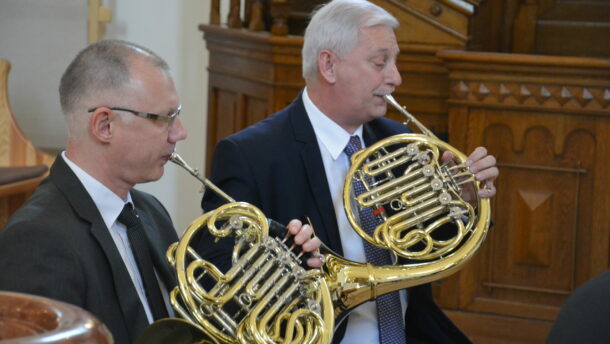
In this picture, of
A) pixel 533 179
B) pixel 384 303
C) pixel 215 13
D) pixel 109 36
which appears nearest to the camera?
pixel 384 303

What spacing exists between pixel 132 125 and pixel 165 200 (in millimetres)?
3548

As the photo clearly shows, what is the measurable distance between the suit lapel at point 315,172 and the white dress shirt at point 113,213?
2.09ft

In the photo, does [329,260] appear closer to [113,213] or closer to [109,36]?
[113,213]

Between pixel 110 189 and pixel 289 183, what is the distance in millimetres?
672

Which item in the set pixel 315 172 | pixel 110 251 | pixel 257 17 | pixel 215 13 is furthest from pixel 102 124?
pixel 215 13

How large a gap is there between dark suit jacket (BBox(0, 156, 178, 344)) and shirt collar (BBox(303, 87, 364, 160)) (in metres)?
A: 0.86

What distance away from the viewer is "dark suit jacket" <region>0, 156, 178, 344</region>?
189 cm

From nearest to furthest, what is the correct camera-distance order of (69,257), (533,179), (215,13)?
(69,257) → (533,179) → (215,13)

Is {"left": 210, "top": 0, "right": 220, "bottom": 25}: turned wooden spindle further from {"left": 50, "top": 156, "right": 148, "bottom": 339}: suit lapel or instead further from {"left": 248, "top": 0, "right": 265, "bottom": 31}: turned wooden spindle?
{"left": 50, "top": 156, "right": 148, "bottom": 339}: suit lapel

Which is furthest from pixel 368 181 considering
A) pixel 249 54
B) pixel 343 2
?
pixel 249 54

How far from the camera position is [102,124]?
6.86 feet

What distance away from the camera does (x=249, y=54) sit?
4.47m

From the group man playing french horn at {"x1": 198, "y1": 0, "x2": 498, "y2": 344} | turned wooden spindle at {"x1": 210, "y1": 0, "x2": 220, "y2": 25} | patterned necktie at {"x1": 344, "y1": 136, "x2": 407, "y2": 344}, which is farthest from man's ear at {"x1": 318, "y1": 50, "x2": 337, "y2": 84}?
turned wooden spindle at {"x1": 210, "y1": 0, "x2": 220, "y2": 25}

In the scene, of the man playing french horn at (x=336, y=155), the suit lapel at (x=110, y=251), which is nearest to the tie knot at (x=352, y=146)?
the man playing french horn at (x=336, y=155)
